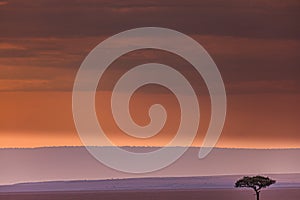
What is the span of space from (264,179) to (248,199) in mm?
76057

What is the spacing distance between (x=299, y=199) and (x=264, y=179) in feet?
230

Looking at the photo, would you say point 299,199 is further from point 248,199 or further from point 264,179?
point 264,179

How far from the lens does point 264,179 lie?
383 ft

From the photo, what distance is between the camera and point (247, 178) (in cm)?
11762

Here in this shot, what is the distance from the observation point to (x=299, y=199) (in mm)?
185750

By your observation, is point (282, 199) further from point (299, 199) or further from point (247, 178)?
point (247, 178)

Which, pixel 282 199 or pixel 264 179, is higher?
pixel 282 199

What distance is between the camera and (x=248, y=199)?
631ft

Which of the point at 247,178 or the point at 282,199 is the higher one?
the point at 282,199

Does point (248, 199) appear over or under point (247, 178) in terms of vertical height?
over

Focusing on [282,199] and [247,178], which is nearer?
[247,178]

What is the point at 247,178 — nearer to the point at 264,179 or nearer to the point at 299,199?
the point at 264,179

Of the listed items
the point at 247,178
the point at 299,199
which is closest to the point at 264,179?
the point at 247,178

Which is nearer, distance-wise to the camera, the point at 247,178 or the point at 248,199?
the point at 247,178
